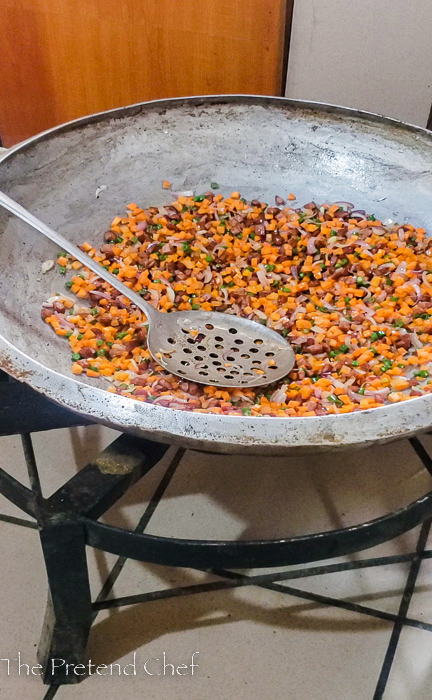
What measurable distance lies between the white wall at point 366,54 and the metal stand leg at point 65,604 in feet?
3.76

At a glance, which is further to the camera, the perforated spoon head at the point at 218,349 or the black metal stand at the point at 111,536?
the perforated spoon head at the point at 218,349

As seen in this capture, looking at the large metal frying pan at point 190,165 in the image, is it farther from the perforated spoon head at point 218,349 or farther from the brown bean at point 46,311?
the perforated spoon head at point 218,349

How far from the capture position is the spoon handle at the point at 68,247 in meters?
0.75

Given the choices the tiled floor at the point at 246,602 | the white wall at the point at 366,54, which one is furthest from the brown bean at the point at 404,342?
the white wall at the point at 366,54

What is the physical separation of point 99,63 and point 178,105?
2.09 feet

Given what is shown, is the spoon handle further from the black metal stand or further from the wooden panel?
the wooden panel

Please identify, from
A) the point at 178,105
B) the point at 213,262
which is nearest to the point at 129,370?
the point at 213,262

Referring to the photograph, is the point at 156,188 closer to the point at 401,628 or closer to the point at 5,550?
the point at 5,550

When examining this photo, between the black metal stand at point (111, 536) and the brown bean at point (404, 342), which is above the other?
the brown bean at point (404, 342)

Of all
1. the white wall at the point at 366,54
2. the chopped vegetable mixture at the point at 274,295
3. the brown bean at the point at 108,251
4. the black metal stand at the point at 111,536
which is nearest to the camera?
the black metal stand at the point at 111,536

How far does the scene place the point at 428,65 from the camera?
127 cm

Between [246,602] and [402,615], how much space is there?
23 cm

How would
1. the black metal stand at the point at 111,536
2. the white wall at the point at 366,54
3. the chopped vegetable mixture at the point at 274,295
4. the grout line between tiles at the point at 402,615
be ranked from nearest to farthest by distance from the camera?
the black metal stand at the point at 111,536, the chopped vegetable mixture at the point at 274,295, the grout line between tiles at the point at 402,615, the white wall at the point at 366,54

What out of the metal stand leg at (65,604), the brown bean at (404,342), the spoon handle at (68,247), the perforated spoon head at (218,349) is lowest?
the metal stand leg at (65,604)
